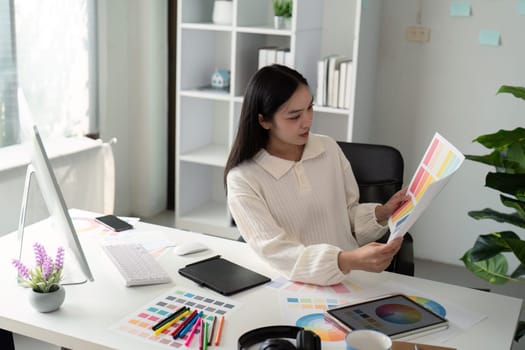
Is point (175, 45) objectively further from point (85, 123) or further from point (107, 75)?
point (85, 123)

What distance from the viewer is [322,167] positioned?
7.46 ft

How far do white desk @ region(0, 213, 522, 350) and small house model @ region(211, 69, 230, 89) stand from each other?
2101mm

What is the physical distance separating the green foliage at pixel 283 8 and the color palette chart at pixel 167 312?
88.6 inches

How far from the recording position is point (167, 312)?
1.73 meters

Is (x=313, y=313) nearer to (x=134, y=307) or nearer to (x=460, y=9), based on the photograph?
(x=134, y=307)

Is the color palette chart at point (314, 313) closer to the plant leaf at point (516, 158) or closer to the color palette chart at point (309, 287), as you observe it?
the color palette chart at point (309, 287)

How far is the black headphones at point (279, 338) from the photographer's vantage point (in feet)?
4.69

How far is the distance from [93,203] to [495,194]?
2217mm

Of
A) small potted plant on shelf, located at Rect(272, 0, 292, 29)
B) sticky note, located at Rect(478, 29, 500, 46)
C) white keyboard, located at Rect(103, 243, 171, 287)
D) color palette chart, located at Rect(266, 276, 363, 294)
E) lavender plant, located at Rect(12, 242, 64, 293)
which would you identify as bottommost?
color palette chart, located at Rect(266, 276, 363, 294)

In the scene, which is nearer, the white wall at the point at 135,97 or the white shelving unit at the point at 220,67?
the white shelving unit at the point at 220,67

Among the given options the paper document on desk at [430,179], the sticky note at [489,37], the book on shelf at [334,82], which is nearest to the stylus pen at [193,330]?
the paper document on desk at [430,179]

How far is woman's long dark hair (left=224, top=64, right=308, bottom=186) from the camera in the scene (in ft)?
7.08

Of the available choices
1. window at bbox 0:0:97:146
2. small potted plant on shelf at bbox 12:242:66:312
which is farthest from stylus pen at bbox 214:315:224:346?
window at bbox 0:0:97:146

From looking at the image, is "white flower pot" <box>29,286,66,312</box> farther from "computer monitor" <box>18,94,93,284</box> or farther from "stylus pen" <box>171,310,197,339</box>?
"stylus pen" <box>171,310,197,339</box>
